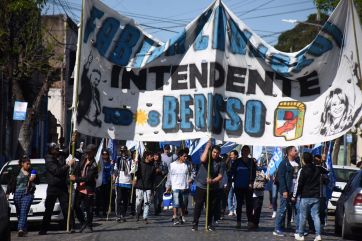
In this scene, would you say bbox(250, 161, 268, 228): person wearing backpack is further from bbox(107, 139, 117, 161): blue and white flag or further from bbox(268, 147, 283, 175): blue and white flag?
bbox(107, 139, 117, 161): blue and white flag

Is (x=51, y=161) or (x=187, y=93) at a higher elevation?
(x=187, y=93)

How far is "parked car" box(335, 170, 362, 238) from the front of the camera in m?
17.4

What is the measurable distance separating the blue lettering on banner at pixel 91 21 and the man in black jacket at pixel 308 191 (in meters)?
4.66

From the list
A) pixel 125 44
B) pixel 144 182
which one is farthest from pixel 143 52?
pixel 144 182

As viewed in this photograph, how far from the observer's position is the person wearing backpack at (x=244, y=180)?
19.0m

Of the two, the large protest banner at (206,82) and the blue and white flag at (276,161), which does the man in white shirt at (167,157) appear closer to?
the blue and white flag at (276,161)

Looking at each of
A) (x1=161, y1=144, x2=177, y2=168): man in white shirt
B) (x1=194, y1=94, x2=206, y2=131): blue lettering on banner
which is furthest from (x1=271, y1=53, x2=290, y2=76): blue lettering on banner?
(x1=161, y1=144, x2=177, y2=168): man in white shirt

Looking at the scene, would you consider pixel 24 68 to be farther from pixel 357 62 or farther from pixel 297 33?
pixel 297 33

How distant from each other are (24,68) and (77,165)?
10.8 metres

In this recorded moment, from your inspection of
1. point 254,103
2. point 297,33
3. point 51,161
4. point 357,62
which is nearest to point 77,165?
point 51,161

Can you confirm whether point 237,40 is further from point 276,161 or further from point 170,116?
point 276,161

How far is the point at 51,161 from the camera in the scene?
59.3 feet

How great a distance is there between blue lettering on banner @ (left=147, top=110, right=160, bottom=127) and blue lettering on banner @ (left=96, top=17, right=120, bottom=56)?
4.82 ft

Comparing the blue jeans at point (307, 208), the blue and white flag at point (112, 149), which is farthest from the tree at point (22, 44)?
the blue jeans at point (307, 208)
